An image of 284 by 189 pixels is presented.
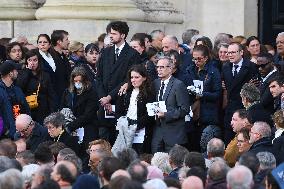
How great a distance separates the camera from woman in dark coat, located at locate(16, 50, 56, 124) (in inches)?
881

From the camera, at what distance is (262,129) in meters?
19.2

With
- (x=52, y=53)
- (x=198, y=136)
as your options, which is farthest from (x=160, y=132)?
(x=52, y=53)

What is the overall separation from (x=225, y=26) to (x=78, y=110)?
17.0ft

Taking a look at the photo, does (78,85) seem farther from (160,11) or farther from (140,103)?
(160,11)

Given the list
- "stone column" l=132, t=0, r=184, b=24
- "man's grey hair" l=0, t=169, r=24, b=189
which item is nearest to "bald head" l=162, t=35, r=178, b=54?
"stone column" l=132, t=0, r=184, b=24

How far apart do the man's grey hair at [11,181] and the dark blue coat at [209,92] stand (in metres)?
6.66

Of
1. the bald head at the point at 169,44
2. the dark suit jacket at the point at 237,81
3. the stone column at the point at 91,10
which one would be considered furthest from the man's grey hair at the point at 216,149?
the stone column at the point at 91,10

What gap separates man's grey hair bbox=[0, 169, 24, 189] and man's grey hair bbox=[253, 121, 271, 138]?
172 inches

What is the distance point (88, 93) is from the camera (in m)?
21.9

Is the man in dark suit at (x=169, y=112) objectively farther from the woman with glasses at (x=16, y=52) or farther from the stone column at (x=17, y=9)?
the stone column at (x=17, y=9)

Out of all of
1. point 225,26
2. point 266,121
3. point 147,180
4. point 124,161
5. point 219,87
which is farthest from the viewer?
point 225,26

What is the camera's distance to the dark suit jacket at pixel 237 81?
22.0 metres

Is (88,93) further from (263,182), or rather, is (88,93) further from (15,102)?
(263,182)

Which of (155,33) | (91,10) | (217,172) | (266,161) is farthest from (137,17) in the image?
(217,172)
